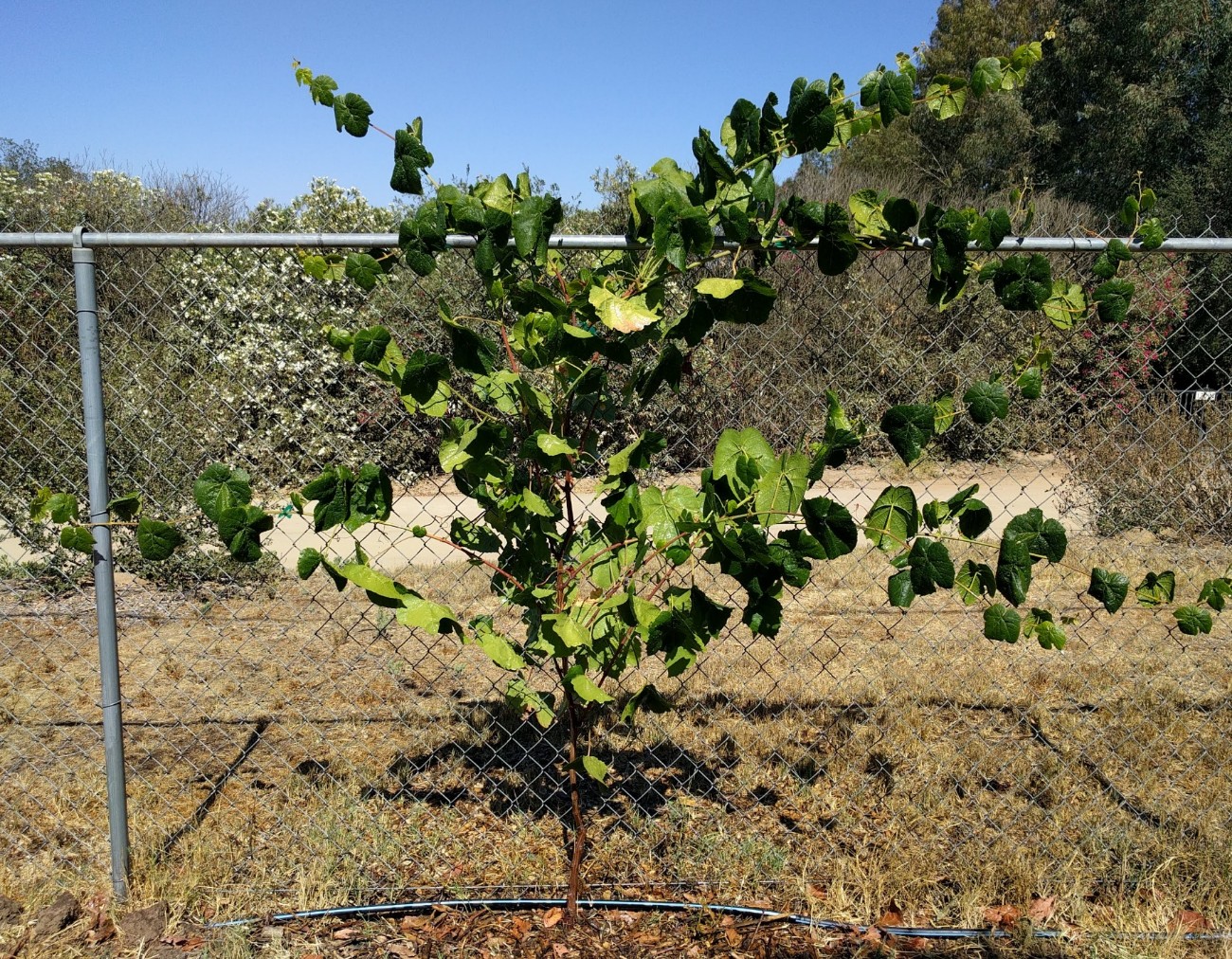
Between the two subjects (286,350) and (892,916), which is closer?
(892,916)

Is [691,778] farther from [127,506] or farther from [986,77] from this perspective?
[986,77]

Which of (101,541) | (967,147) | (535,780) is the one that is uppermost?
(967,147)

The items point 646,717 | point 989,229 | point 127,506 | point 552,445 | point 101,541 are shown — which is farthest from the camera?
point 646,717

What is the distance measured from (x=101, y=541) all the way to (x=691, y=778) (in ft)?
A: 6.07

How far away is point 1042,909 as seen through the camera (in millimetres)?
2400

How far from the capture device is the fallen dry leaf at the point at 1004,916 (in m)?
2.36

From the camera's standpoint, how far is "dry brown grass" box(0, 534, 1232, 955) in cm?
250

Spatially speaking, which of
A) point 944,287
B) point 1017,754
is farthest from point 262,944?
point 1017,754

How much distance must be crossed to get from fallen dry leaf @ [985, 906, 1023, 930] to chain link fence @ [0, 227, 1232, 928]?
5 cm

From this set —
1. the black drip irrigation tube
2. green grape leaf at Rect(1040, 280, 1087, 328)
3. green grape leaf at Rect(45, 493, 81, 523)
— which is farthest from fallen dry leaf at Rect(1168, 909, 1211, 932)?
green grape leaf at Rect(45, 493, 81, 523)

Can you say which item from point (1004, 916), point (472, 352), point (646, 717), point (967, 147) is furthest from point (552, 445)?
point (967, 147)

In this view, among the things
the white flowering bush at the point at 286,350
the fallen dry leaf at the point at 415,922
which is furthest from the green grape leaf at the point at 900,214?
the white flowering bush at the point at 286,350

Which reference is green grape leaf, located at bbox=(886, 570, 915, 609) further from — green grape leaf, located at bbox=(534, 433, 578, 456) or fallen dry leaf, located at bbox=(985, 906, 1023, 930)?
fallen dry leaf, located at bbox=(985, 906, 1023, 930)

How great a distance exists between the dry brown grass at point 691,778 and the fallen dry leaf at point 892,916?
0.02 metres
